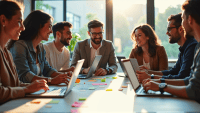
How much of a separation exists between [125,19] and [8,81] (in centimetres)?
424

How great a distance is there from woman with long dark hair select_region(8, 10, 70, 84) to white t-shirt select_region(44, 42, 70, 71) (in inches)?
28.9

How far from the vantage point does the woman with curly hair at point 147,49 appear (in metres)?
3.16

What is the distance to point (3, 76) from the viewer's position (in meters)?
1.56

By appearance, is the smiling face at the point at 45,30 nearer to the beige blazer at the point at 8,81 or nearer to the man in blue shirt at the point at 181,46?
the beige blazer at the point at 8,81

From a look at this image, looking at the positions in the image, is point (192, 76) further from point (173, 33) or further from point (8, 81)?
point (8, 81)

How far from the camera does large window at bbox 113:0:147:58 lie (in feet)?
17.2

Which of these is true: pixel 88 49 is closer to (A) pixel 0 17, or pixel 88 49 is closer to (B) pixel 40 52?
(B) pixel 40 52

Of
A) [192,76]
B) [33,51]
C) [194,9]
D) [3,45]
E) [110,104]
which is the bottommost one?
[110,104]

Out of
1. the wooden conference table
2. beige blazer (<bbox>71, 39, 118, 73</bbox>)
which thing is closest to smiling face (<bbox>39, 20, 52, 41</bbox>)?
beige blazer (<bbox>71, 39, 118, 73</bbox>)

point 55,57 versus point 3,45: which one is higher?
point 3,45

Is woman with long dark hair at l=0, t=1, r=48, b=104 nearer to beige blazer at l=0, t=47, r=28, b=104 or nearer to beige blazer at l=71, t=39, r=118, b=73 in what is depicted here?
beige blazer at l=0, t=47, r=28, b=104

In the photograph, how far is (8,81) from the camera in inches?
63.7

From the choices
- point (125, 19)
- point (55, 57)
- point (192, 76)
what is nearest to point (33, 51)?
point (55, 57)

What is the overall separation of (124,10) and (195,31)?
3850mm
